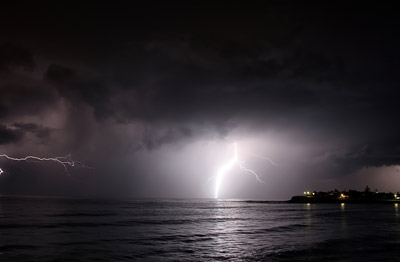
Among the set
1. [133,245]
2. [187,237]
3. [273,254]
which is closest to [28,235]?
[133,245]

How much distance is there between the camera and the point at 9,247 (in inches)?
1057

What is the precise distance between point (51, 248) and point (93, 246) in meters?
3.16

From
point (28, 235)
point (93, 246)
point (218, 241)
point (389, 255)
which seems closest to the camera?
point (389, 255)

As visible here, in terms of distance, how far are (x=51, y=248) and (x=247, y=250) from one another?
15107 millimetres

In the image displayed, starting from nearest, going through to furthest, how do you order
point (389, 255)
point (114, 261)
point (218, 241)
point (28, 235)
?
1. point (114, 261)
2. point (389, 255)
3. point (218, 241)
4. point (28, 235)

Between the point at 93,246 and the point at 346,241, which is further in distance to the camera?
the point at 346,241

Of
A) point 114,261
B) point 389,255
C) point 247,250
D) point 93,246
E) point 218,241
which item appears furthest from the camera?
point 218,241

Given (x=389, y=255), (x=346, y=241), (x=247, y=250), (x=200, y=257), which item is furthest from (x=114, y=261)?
(x=346, y=241)

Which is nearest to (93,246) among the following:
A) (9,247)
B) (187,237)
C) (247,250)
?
(9,247)

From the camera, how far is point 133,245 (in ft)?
94.4

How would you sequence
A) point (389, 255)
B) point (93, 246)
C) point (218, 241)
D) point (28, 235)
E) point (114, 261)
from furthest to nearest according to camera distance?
point (28, 235) < point (218, 241) < point (93, 246) < point (389, 255) < point (114, 261)

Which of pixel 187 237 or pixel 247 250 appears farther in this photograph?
pixel 187 237

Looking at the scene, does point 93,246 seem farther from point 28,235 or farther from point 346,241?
point 346,241

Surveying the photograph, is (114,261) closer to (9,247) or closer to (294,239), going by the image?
(9,247)
